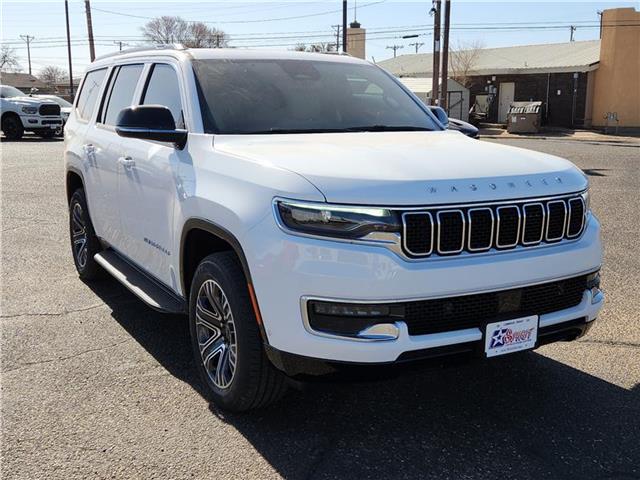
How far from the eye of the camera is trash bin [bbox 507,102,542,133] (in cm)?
Answer: 3325

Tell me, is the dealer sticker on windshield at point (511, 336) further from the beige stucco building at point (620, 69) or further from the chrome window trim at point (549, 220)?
the beige stucco building at point (620, 69)

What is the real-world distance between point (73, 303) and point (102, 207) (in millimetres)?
897

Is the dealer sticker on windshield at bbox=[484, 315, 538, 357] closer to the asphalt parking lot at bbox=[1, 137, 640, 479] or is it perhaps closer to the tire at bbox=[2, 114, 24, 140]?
the asphalt parking lot at bbox=[1, 137, 640, 479]

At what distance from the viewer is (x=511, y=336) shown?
318 cm

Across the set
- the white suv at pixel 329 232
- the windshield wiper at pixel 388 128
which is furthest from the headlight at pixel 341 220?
the windshield wiper at pixel 388 128

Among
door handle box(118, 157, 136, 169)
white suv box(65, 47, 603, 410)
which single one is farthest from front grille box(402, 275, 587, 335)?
door handle box(118, 157, 136, 169)

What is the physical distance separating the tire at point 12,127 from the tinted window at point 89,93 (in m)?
20.8

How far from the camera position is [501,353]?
316 centimetres

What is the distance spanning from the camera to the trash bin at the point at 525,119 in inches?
1309

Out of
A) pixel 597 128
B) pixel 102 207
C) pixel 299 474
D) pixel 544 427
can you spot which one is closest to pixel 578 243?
pixel 544 427

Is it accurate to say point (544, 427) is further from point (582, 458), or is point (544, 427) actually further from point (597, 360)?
point (597, 360)

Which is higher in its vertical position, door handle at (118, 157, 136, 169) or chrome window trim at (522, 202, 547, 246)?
door handle at (118, 157, 136, 169)

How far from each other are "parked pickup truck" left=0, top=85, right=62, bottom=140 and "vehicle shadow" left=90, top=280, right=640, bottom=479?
23306 mm

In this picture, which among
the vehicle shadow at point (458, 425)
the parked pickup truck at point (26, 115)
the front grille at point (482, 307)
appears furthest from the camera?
the parked pickup truck at point (26, 115)
